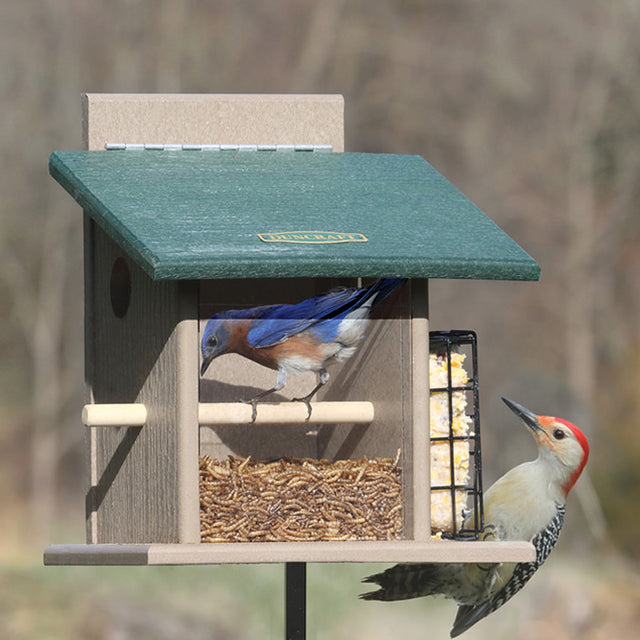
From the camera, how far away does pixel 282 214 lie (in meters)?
4.11

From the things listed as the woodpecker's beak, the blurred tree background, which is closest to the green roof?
the woodpecker's beak

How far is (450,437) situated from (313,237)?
37.3 inches

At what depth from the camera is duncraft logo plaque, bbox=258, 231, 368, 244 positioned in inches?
151

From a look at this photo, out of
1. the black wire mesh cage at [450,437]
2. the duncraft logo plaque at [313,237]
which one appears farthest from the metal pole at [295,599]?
the duncraft logo plaque at [313,237]

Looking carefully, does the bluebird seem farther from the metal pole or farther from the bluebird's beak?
the metal pole

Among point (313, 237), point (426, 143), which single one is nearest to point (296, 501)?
point (313, 237)

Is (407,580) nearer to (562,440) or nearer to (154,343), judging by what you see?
(562,440)

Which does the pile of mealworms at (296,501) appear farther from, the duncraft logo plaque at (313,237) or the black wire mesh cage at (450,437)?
the duncraft logo plaque at (313,237)

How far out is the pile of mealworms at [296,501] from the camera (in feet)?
13.1

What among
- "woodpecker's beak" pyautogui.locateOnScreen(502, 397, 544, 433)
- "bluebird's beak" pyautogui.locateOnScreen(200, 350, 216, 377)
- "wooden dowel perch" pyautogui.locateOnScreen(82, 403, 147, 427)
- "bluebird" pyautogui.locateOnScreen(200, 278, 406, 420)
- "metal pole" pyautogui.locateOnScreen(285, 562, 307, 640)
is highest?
"bluebird" pyautogui.locateOnScreen(200, 278, 406, 420)

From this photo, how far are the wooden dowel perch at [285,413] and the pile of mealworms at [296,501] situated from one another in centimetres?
16

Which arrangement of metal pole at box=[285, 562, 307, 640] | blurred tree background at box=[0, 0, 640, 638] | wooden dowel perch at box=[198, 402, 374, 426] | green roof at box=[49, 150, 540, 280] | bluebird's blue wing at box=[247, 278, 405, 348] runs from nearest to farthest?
green roof at box=[49, 150, 540, 280]
wooden dowel perch at box=[198, 402, 374, 426]
bluebird's blue wing at box=[247, 278, 405, 348]
metal pole at box=[285, 562, 307, 640]
blurred tree background at box=[0, 0, 640, 638]

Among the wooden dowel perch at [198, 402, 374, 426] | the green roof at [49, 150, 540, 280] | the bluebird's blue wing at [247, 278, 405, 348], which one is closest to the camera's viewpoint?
the green roof at [49, 150, 540, 280]

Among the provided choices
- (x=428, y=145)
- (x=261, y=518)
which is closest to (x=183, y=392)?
(x=261, y=518)
